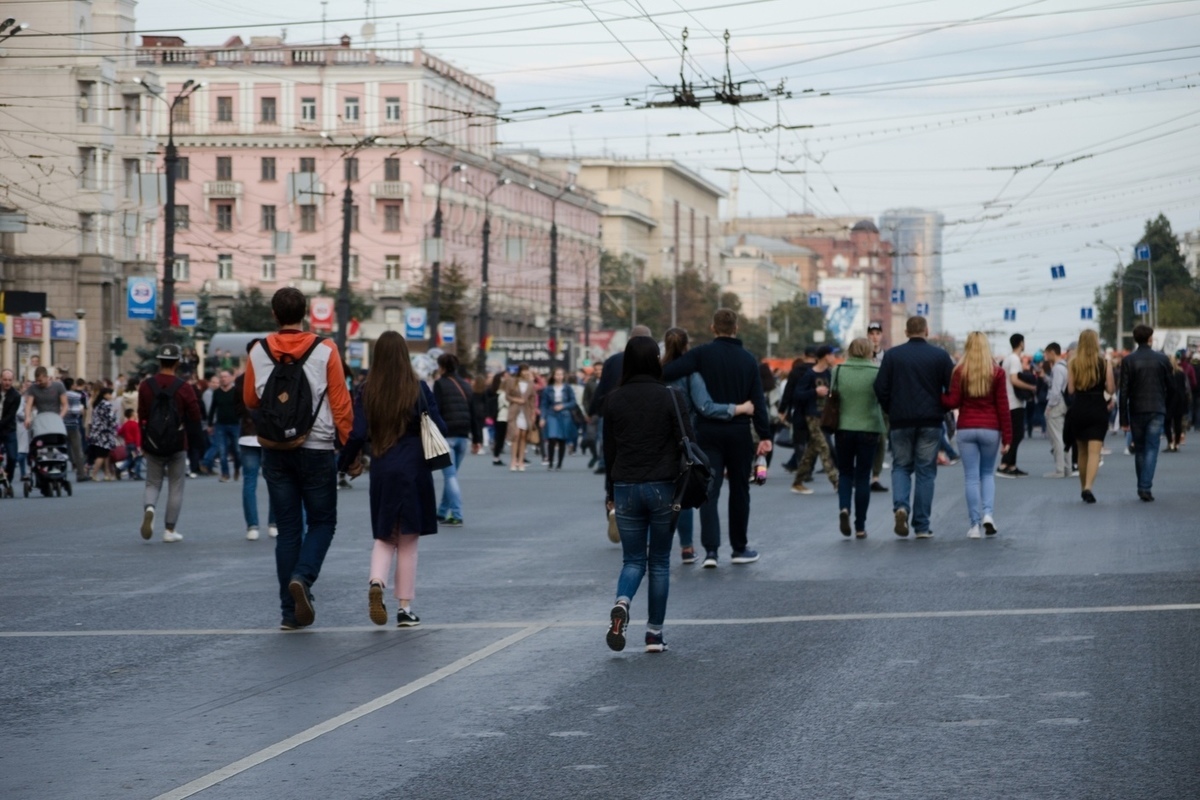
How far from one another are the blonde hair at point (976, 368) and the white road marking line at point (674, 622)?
519cm

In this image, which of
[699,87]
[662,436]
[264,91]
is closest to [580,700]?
[662,436]

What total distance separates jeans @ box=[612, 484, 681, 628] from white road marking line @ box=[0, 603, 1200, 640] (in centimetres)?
108

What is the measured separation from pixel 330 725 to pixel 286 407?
3.30m

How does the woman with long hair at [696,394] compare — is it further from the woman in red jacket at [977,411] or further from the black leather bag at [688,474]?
the black leather bag at [688,474]

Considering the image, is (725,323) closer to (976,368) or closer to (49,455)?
(976,368)

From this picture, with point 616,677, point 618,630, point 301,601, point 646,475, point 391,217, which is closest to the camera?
point 616,677

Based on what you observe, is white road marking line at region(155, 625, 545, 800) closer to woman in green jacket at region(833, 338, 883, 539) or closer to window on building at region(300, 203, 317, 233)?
woman in green jacket at region(833, 338, 883, 539)

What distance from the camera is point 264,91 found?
9650 centimetres

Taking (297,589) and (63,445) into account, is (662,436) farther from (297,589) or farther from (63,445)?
(63,445)

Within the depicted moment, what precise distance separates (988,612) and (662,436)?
251 cm

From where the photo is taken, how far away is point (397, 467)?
37.4 feet

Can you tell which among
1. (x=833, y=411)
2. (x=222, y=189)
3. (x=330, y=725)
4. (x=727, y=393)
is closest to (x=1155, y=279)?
(x=222, y=189)

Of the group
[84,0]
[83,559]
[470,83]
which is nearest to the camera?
[83,559]

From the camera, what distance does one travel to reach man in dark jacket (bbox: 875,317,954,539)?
16.4 meters
